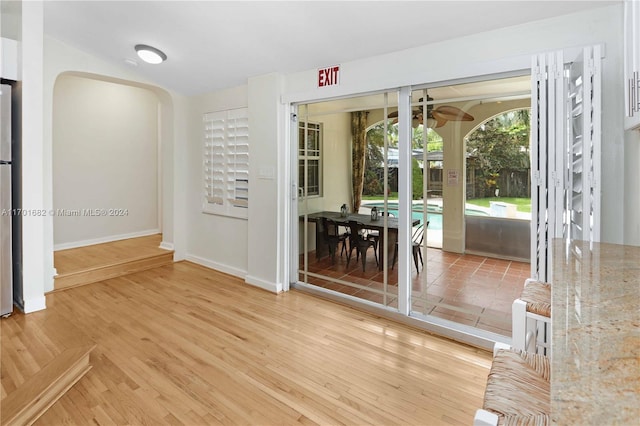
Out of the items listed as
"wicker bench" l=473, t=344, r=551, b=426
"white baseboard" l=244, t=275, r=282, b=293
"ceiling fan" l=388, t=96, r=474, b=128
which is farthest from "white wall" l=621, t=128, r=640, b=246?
"white baseboard" l=244, t=275, r=282, b=293

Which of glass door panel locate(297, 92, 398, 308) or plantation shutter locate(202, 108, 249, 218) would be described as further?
plantation shutter locate(202, 108, 249, 218)

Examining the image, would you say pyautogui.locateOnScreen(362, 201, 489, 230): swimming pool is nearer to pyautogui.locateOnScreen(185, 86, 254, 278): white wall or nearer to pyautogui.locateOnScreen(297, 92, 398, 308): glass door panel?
pyautogui.locateOnScreen(297, 92, 398, 308): glass door panel

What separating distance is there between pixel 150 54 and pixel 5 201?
6.50ft

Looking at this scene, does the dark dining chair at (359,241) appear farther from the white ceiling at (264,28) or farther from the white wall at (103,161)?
the white wall at (103,161)

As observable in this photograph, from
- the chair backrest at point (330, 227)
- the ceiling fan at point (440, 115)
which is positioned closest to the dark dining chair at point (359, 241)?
the chair backrest at point (330, 227)

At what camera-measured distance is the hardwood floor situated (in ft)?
6.48

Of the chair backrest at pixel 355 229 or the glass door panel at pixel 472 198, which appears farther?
the chair backrest at pixel 355 229

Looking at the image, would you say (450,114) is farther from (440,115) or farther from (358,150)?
(358,150)

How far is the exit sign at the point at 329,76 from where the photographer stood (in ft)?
11.4

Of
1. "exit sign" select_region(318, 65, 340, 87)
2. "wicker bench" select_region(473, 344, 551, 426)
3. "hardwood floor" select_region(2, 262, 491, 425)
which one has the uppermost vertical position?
"exit sign" select_region(318, 65, 340, 87)

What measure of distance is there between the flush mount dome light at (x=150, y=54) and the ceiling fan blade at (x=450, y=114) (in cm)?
297

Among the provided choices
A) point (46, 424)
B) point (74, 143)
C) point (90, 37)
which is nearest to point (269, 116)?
point (90, 37)

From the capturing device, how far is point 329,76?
3.52m

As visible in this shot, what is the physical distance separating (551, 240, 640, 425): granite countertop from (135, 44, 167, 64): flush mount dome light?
13.5 feet
